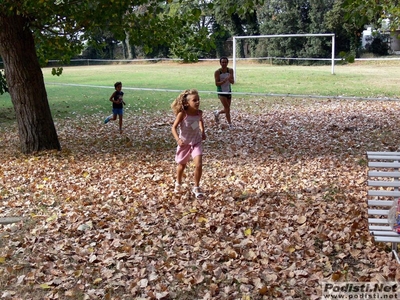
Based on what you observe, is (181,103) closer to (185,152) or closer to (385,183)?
(185,152)

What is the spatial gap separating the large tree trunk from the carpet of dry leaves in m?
0.44

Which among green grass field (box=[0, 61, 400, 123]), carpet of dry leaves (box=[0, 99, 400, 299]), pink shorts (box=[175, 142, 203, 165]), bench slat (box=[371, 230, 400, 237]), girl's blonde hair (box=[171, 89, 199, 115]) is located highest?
girl's blonde hair (box=[171, 89, 199, 115])

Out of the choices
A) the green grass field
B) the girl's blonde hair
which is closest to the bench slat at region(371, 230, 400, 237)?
the girl's blonde hair

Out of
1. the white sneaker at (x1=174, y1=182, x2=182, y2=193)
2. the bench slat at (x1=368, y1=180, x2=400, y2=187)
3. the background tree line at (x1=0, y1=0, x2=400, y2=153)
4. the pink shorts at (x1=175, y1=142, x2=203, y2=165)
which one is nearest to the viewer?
the bench slat at (x1=368, y1=180, x2=400, y2=187)

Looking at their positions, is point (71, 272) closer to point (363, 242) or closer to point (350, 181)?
point (363, 242)

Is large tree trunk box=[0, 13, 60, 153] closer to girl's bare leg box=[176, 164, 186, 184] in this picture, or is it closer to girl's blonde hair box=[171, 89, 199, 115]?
girl's bare leg box=[176, 164, 186, 184]

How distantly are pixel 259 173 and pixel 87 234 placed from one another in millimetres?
3345

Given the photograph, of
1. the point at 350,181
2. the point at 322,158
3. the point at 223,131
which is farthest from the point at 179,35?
the point at 350,181

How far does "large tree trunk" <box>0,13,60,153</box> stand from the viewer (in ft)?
32.8

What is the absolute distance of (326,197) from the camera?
6.79 m

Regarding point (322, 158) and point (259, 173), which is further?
point (322, 158)

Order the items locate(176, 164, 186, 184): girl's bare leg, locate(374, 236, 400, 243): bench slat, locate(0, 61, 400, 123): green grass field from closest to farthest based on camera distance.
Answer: locate(374, 236, 400, 243): bench slat, locate(176, 164, 186, 184): girl's bare leg, locate(0, 61, 400, 123): green grass field

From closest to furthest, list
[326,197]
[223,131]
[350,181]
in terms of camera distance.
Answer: [326,197]
[350,181]
[223,131]

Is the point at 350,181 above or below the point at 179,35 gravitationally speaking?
below
